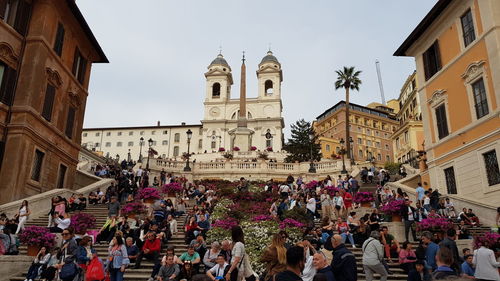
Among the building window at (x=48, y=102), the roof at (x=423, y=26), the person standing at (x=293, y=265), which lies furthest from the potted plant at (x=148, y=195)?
the roof at (x=423, y=26)

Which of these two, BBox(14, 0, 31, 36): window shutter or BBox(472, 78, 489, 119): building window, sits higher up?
BBox(14, 0, 31, 36): window shutter

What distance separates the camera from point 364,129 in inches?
3637

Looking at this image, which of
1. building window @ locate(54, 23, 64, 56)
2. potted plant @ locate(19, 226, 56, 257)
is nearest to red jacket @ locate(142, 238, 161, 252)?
potted plant @ locate(19, 226, 56, 257)

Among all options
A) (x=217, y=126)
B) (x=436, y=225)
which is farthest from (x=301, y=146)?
(x=436, y=225)

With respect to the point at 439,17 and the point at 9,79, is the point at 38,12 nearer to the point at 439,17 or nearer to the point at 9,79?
the point at 9,79

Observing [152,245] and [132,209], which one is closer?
[152,245]

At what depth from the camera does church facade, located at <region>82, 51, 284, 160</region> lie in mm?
87062

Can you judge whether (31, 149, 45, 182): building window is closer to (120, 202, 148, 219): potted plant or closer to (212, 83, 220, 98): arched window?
(120, 202, 148, 219): potted plant

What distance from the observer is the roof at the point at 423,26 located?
22280 mm

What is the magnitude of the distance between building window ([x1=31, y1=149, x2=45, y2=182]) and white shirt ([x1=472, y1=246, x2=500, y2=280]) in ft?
66.9

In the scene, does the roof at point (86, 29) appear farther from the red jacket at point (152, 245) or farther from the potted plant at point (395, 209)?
the potted plant at point (395, 209)

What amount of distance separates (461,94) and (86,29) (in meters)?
24.3

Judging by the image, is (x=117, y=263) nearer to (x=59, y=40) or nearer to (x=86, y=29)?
(x=59, y=40)

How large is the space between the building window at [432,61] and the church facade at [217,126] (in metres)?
58.9
